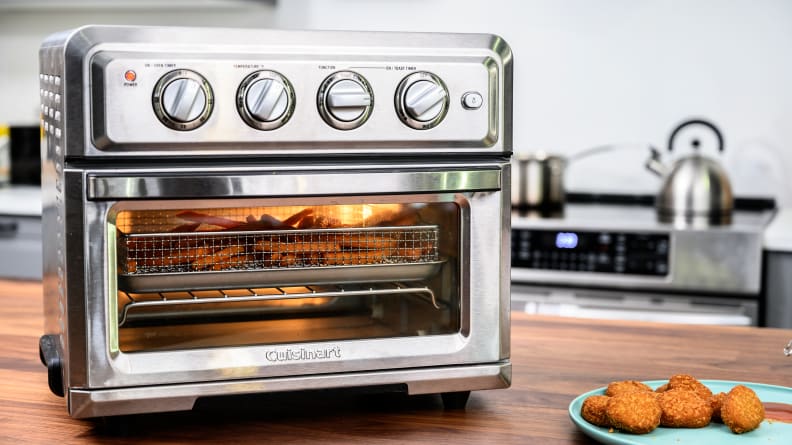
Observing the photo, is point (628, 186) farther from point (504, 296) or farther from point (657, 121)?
point (504, 296)

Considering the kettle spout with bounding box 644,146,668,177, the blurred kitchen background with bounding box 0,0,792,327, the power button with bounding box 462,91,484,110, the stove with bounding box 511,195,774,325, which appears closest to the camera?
the power button with bounding box 462,91,484,110

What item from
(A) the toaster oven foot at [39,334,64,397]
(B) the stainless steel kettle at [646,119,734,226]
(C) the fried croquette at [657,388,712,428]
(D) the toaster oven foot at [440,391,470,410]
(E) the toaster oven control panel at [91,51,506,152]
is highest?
(E) the toaster oven control panel at [91,51,506,152]

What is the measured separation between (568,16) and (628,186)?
616 millimetres

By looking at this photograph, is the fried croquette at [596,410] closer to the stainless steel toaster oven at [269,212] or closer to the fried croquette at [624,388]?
the fried croquette at [624,388]

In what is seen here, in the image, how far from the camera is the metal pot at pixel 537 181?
9.89 ft

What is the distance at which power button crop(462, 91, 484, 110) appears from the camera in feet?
3.20

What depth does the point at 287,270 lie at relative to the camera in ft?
3.19

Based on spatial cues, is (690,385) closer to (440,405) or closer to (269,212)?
(440,405)

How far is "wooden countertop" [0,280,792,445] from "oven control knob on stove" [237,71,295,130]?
→ 10.5 inches

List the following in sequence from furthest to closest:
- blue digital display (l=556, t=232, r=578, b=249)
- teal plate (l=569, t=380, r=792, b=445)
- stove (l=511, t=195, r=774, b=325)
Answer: blue digital display (l=556, t=232, r=578, b=249), stove (l=511, t=195, r=774, b=325), teal plate (l=569, t=380, r=792, b=445)

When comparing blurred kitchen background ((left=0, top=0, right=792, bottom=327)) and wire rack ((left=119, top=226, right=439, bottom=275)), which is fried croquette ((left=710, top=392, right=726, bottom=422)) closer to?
wire rack ((left=119, top=226, right=439, bottom=275))

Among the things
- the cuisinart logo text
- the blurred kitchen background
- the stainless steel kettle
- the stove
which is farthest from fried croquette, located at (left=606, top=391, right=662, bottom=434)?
the blurred kitchen background

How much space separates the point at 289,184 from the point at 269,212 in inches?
2.0

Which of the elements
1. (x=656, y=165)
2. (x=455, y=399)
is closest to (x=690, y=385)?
(x=455, y=399)
